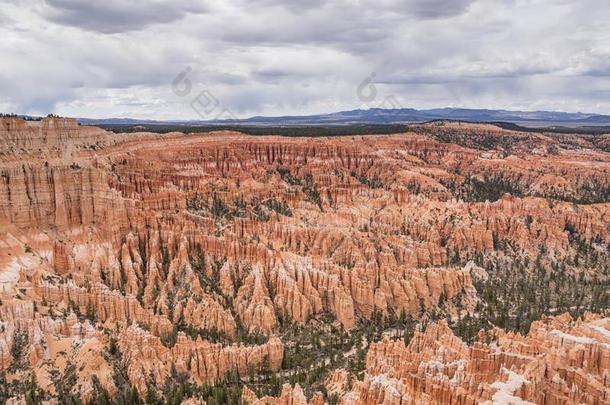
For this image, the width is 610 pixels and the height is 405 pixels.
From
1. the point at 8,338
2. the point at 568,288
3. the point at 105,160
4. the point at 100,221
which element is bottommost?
the point at 568,288

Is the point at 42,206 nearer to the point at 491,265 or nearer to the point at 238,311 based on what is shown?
the point at 238,311

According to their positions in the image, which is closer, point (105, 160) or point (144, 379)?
point (144, 379)

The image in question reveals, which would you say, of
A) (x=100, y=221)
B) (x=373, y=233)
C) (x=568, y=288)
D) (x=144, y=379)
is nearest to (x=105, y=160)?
(x=100, y=221)

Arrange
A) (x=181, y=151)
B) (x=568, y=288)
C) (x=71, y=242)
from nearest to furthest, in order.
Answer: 1. (x=71, y=242)
2. (x=568, y=288)
3. (x=181, y=151)

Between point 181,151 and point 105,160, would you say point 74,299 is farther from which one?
point 181,151

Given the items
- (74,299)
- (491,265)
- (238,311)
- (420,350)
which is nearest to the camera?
(420,350)

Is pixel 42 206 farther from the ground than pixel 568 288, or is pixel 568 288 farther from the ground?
pixel 42 206
